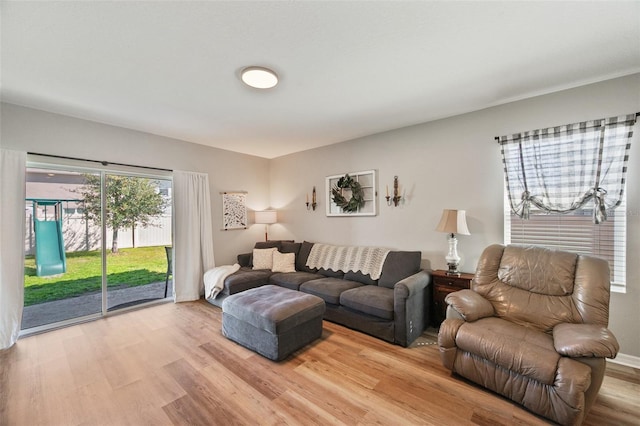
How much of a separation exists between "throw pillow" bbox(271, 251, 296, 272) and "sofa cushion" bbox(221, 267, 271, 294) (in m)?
0.19

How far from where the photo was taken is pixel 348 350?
250cm

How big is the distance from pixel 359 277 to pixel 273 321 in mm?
1597

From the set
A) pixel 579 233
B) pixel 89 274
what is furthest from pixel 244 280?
pixel 579 233

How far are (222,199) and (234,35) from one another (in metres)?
3.25

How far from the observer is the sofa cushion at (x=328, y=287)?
10.2ft

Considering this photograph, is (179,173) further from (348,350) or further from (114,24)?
(348,350)

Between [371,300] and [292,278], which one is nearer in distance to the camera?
[371,300]

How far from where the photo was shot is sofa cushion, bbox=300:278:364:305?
3.09 metres

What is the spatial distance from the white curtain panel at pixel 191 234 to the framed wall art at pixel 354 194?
2179 millimetres

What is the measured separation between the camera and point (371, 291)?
117 inches

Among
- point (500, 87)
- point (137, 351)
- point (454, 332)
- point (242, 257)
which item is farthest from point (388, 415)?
point (242, 257)

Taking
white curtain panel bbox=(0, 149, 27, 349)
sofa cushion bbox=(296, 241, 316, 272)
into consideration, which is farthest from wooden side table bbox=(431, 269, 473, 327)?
white curtain panel bbox=(0, 149, 27, 349)

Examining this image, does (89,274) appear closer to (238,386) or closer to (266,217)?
(266,217)

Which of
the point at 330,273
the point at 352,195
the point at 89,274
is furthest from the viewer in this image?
the point at 352,195
